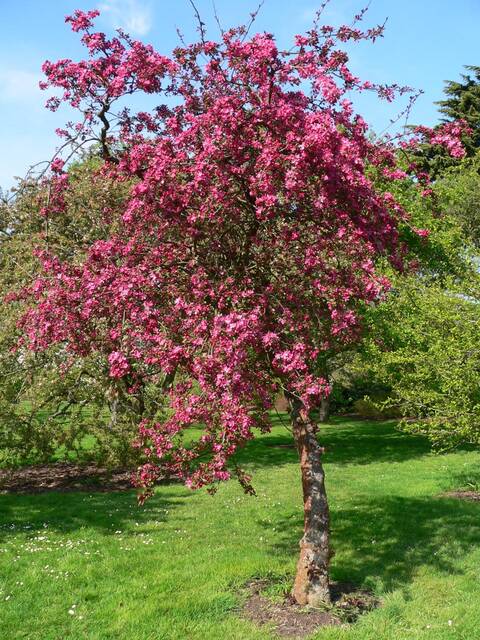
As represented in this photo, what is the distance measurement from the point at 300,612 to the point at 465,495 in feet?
27.4

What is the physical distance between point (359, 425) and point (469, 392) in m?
21.3

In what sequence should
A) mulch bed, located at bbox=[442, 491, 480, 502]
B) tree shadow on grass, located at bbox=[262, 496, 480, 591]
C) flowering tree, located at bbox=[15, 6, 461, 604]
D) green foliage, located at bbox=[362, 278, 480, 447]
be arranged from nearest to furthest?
flowering tree, located at bbox=[15, 6, 461, 604], tree shadow on grass, located at bbox=[262, 496, 480, 591], green foliage, located at bbox=[362, 278, 480, 447], mulch bed, located at bbox=[442, 491, 480, 502]

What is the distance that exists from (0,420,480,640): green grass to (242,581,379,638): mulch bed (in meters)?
0.19

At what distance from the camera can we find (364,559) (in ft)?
31.9

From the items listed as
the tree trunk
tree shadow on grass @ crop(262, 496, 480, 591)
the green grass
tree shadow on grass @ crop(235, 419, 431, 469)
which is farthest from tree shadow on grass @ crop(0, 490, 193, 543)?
tree shadow on grass @ crop(235, 419, 431, 469)

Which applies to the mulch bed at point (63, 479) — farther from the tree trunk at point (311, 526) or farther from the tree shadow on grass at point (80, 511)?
the tree trunk at point (311, 526)

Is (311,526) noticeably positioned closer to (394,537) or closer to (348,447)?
(394,537)

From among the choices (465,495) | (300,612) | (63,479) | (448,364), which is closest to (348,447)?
(465,495)

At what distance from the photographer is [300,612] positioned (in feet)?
24.7

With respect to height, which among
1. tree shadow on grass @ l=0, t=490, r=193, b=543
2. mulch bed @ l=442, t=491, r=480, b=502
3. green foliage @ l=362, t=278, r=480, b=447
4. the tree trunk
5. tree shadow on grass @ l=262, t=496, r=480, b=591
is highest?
green foliage @ l=362, t=278, r=480, b=447

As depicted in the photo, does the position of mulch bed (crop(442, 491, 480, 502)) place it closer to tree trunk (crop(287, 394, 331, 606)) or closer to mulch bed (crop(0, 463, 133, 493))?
tree trunk (crop(287, 394, 331, 606))

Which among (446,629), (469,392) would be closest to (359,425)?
(469,392)

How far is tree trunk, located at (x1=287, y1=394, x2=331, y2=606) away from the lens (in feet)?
25.5

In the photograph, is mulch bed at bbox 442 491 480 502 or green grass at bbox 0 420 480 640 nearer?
green grass at bbox 0 420 480 640
